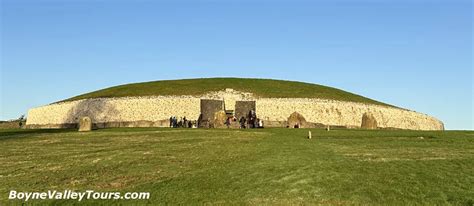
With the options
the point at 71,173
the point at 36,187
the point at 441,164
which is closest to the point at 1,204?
the point at 36,187

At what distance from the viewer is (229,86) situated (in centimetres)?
7762

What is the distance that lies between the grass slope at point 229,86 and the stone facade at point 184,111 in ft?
15.5

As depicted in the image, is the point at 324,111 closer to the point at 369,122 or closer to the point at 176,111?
the point at 176,111

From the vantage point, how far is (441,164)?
18281mm

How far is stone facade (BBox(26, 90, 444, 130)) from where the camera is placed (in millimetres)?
65125

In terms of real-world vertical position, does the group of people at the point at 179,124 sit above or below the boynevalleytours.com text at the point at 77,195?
above

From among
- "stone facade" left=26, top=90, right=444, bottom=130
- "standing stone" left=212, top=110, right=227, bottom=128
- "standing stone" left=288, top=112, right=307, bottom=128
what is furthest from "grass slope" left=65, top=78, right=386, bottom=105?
"standing stone" left=212, top=110, right=227, bottom=128

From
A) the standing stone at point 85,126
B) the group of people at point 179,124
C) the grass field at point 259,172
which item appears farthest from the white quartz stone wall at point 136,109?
the grass field at point 259,172

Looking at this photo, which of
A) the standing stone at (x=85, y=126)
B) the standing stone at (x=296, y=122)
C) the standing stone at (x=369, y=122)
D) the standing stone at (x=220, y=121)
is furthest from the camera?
the standing stone at (x=296, y=122)

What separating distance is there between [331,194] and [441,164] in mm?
6346

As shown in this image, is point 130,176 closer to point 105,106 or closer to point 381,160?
point 381,160

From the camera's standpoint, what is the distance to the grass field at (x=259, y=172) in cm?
1418

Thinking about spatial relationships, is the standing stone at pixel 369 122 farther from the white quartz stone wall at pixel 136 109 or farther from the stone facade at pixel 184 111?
the white quartz stone wall at pixel 136 109

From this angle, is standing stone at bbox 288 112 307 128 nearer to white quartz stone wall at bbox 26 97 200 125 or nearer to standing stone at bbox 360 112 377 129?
standing stone at bbox 360 112 377 129
